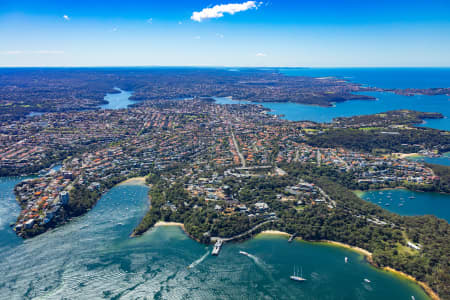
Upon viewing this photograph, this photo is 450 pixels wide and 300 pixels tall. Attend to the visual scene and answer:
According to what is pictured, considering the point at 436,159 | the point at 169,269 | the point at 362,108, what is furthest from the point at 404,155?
the point at 362,108

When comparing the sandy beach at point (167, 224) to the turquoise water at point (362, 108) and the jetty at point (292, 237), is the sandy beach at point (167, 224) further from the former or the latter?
the turquoise water at point (362, 108)

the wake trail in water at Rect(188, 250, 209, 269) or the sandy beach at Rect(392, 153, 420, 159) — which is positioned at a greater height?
the sandy beach at Rect(392, 153, 420, 159)

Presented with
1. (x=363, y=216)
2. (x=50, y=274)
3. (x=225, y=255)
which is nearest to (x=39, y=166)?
(x=50, y=274)

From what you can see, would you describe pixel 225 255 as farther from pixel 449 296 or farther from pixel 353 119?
pixel 353 119

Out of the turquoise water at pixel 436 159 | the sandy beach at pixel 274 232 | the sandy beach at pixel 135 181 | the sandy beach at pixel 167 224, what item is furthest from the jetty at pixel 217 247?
the turquoise water at pixel 436 159

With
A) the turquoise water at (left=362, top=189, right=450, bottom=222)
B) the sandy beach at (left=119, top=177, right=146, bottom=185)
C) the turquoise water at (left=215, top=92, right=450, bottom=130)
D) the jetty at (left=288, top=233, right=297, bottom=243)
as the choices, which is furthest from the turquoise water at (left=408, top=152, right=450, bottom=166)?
the sandy beach at (left=119, top=177, right=146, bottom=185)

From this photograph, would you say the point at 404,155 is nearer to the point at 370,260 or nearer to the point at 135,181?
the point at 370,260

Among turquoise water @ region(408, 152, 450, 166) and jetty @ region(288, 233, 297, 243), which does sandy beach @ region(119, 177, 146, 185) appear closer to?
jetty @ region(288, 233, 297, 243)

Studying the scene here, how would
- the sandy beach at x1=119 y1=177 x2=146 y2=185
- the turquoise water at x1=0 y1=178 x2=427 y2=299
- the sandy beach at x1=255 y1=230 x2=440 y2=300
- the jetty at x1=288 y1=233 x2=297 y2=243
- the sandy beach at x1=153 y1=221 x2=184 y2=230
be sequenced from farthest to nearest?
the sandy beach at x1=119 y1=177 x2=146 y2=185 < the sandy beach at x1=153 y1=221 x2=184 y2=230 < the jetty at x1=288 y1=233 x2=297 y2=243 < the turquoise water at x1=0 y1=178 x2=427 y2=299 < the sandy beach at x1=255 y1=230 x2=440 y2=300
